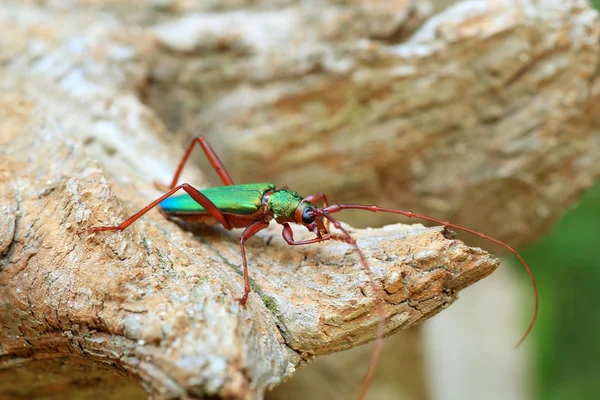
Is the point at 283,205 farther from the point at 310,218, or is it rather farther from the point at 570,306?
the point at 570,306

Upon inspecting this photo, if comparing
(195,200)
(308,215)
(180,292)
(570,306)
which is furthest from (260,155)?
(570,306)

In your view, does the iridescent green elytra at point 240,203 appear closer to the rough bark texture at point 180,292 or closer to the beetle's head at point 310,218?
the beetle's head at point 310,218

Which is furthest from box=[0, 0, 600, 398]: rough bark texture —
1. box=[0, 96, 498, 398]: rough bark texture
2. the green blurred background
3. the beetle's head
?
the green blurred background

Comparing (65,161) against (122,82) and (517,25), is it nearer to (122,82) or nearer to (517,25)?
(122,82)

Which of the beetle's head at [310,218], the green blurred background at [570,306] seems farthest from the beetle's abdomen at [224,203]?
the green blurred background at [570,306]

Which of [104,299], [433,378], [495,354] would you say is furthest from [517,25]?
[495,354]

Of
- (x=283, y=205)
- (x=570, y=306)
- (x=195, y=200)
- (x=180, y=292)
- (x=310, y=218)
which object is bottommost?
(x=570, y=306)

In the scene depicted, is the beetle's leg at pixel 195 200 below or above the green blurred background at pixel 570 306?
above
